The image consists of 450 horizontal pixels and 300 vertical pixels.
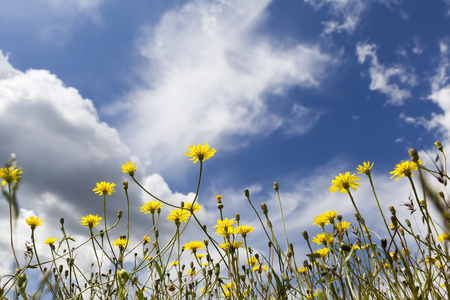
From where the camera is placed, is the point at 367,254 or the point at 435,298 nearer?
the point at 435,298

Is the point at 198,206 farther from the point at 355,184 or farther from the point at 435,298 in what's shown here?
the point at 435,298

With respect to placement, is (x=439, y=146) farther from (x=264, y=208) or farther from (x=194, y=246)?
(x=194, y=246)

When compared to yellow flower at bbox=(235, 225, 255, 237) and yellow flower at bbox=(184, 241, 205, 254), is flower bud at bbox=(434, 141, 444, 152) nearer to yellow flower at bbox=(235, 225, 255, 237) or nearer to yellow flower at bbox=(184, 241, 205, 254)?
yellow flower at bbox=(235, 225, 255, 237)

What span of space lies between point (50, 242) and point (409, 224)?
4.39 metres

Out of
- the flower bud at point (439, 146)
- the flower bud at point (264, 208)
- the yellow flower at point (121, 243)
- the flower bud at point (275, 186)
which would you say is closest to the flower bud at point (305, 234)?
the flower bud at point (264, 208)

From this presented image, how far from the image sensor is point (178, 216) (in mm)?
3516

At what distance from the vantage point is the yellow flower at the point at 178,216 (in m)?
3.49

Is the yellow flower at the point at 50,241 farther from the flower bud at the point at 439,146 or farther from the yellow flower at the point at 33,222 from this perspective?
the flower bud at the point at 439,146

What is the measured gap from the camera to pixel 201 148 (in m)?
3.40

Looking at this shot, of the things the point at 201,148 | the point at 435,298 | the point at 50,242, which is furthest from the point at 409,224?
the point at 50,242

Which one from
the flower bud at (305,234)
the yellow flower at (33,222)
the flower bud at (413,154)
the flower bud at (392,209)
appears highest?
the yellow flower at (33,222)

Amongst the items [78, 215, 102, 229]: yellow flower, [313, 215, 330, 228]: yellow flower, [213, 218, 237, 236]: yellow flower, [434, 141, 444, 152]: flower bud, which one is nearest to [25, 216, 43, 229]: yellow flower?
[78, 215, 102, 229]: yellow flower

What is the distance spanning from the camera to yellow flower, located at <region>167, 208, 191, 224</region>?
138 inches

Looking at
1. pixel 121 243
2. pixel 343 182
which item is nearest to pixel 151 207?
pixel 121 243
